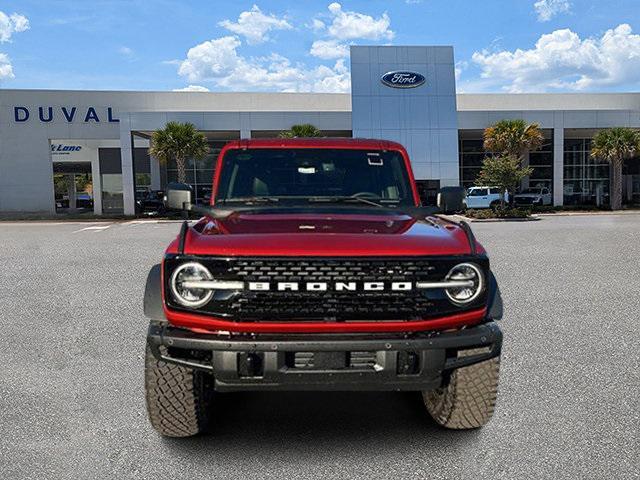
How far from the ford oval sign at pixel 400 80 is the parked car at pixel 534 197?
399 inches

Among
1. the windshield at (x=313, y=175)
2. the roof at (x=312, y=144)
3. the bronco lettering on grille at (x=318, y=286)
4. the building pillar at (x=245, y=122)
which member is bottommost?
the bronco lettering on grille at (x=318, y=286)

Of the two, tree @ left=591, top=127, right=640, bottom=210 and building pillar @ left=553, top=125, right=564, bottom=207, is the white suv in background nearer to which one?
building pillar @ left=553, top=125, right=564, bottom=207

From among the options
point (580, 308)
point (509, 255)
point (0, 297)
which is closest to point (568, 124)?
point (509, 255)

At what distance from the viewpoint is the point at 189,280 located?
3014 millimetres

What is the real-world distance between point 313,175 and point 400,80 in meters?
33.1

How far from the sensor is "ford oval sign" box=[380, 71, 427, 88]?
1410 inches

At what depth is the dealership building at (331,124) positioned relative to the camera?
115ft

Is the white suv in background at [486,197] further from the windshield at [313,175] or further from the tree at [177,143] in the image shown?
the windshield at [313,175]

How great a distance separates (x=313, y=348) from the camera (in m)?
2.87

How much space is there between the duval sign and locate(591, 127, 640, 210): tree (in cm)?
3251

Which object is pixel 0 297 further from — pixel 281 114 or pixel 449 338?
pixel 281 114

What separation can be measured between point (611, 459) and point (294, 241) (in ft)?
7.06

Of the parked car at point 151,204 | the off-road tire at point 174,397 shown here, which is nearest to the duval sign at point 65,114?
the parked car at point 151,204

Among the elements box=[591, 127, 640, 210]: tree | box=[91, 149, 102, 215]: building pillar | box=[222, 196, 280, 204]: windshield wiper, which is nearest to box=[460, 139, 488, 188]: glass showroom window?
box=[591, 127, 640, 210]: tree
